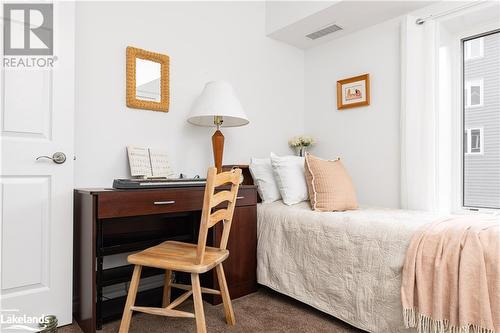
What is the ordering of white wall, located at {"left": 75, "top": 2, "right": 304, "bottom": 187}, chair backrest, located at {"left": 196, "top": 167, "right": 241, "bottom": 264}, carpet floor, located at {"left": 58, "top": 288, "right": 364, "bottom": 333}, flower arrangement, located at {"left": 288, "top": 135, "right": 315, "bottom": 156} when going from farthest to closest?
flower arrangement, located at {"left": 288, "top": 135, "right": 315, "bottom": 156}
white wall, located at {"left": 75, "top": 2, "right": 304, "bottom": 187}
carpet floor, located at {"left": 58, "top": 288, "right": 364, "bottom": 333}
chair backrest, located at {"left": 196, "top": 167, "right": 241, "bottom": 264}

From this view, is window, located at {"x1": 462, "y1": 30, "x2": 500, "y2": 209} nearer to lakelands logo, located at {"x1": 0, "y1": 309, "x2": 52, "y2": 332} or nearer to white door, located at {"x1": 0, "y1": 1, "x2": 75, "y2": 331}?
white door, located at {"x1": 0, "y1": 1, "x2": 75, "y2": 331}

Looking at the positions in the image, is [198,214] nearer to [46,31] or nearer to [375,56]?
[46,31]

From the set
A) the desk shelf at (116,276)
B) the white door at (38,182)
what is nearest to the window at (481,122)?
the desk shelf at (116,276)

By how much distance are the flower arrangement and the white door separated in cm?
207

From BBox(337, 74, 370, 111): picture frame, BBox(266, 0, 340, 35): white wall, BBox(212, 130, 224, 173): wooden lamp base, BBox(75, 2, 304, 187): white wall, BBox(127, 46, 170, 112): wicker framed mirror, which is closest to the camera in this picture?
BBox(75, 2, 304, 187): white wall

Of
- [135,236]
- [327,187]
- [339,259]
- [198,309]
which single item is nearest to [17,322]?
[135,236]

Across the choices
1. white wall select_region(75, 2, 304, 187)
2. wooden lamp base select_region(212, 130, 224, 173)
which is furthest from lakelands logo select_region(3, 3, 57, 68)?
wooden lamp base select_region(212, 130, 224, 173)

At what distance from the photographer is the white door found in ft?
5.70

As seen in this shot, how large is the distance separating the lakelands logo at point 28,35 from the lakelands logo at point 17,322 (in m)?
1.34

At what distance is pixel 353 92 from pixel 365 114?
0.81ft

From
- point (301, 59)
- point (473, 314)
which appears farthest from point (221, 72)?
point (473, 314)

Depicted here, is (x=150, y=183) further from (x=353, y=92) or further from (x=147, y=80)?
(x=353, y=92)

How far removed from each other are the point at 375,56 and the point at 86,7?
7.73 ft

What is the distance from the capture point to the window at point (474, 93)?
256 centimetres
